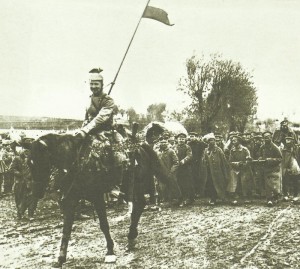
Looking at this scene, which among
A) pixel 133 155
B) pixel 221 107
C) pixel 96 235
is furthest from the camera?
pixel 221 107

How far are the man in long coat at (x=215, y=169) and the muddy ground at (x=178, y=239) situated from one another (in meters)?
1.05

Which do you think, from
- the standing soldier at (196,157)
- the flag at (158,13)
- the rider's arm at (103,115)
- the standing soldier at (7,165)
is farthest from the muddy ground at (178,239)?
the standing soldier at (7,165)

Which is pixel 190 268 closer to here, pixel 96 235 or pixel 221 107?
pixel 96 235

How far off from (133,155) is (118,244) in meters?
1.50

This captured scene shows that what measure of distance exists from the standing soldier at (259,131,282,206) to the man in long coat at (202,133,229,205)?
1072mm

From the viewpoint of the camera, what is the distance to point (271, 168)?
12.5m

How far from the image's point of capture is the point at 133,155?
7.62m

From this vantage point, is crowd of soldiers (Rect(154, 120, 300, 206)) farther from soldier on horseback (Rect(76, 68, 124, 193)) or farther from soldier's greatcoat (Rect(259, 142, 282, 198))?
soldier on horseback (Rect(76, 68, 124, 193))

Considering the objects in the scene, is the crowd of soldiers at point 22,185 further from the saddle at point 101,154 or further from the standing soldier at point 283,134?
the standing soldier at point 283,134

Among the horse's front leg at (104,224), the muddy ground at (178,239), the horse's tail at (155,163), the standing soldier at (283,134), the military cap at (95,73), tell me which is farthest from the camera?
the standing soldier at (283,134)

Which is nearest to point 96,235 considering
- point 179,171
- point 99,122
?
point 99,122

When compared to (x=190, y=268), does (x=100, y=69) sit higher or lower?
higher

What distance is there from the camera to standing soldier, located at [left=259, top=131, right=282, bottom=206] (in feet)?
40.3

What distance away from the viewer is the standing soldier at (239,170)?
13078mm
